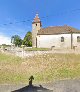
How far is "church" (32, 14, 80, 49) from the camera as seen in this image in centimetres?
6025

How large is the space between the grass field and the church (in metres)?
14.7

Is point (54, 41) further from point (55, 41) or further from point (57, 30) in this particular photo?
point (57, 30)

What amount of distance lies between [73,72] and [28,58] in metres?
13.9

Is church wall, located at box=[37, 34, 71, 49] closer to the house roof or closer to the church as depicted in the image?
the church

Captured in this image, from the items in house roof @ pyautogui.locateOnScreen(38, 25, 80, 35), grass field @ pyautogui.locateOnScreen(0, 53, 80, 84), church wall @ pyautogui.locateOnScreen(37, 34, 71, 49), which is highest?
house roof @ pyautogui.locateOnScreen(38, 25, 80, 35)

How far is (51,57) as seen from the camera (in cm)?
4444

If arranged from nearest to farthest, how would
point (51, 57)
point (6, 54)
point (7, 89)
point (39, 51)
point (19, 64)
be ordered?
1. point (7, 89)
2. point (19, 64)
3. point (51, 57)
4. point (39, 51)
5. point (6, 54)

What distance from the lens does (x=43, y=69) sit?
35.8m

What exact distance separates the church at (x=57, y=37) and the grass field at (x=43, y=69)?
14.7m

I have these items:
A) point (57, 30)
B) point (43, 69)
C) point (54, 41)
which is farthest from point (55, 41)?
point (43, 69)

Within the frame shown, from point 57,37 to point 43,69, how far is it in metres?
27.2

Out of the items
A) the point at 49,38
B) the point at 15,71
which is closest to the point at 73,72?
the point at 15,71

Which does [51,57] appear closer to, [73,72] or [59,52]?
[59,52]

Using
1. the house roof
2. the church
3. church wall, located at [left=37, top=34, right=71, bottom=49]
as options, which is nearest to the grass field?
the church
